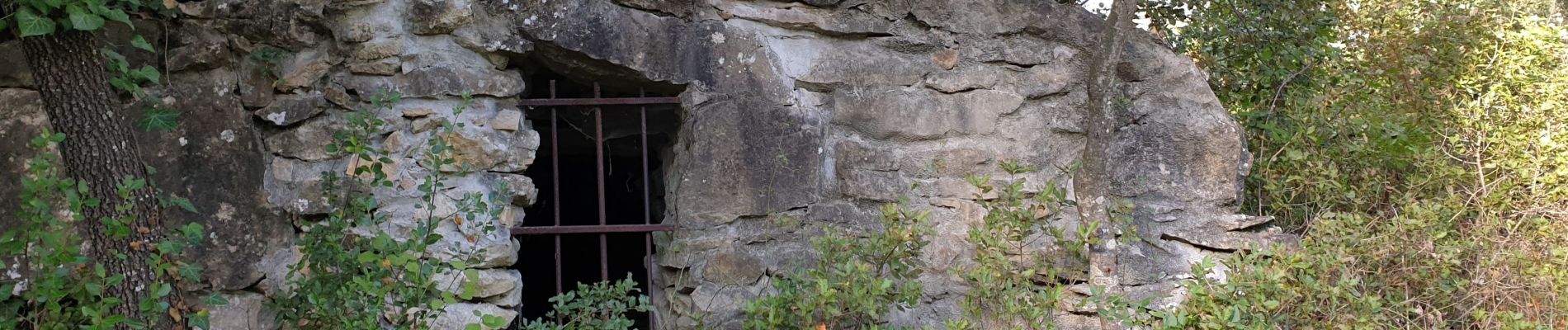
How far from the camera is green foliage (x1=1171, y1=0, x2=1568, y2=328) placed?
10.0ft

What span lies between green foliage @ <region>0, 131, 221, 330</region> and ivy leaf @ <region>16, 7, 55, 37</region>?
8.5 inches

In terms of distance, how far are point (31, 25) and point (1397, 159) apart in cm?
384

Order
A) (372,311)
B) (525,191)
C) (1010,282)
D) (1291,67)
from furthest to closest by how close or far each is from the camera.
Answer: (1291,67)
(525,191)
(1010,282)
(372,311)

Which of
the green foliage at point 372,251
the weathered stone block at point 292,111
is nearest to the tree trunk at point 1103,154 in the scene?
the green foliage at point 372,251

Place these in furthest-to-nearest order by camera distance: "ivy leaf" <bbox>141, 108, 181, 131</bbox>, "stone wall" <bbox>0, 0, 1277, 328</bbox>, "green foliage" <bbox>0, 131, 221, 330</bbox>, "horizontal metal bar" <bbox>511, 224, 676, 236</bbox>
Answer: "horizontal metal bar" <bbox>511, 224, 676, 236</bbox> → "stone wall" <bbox>0, 0, 1277, 328</bbox> → "ivy leaf" <bbox>141, 108, 181, 131</bbox> → "green foliage" <bbox>0, 131, 221, 330</bbox>

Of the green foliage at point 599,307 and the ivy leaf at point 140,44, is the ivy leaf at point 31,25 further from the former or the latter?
the green foliage at point 599,307

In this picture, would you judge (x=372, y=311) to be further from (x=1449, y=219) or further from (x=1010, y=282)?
(x=1449, y=219)

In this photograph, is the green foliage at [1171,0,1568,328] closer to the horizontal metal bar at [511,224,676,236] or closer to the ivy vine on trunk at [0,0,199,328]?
the horizontal metal bar at [511,224,676,236]

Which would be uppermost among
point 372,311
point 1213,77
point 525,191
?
point 1213,77

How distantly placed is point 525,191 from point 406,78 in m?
0.41

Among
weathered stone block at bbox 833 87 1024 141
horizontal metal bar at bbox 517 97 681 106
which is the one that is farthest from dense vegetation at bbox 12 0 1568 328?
horizontal metal bar at bbox 517 97 681 106

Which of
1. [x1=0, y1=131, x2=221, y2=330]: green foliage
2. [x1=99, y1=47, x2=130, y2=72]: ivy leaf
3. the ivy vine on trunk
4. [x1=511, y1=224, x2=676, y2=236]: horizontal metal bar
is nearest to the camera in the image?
[x1=0, y1=131, x2=221, y2=330]: green foliage

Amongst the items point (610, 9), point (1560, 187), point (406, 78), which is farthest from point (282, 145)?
point (1560, 187)

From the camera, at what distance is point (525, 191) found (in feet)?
9.62
